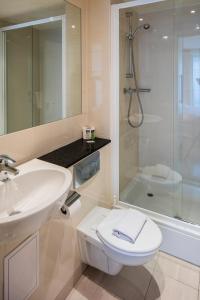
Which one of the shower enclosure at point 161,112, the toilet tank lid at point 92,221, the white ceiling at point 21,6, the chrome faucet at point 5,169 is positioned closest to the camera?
the chrome faucet at point 5,169

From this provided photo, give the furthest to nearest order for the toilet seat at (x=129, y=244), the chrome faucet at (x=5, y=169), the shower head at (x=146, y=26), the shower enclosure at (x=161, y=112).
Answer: the shower head at (x=146, y=26), the shower enclosure at (x=161, y=112), the toilet seat at (x=129, y=244), the chrome faucet at (x=5, y=169)

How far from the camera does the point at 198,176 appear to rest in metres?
2.54

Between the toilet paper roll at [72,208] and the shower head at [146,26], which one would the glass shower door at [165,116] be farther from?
the toilet paper roll at [72,208]

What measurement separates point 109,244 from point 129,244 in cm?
12

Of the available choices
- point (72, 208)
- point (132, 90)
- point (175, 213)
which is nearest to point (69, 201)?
point (72, 208)

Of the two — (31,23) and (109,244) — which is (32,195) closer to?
(109,244)

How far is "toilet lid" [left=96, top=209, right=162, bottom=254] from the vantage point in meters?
1.37

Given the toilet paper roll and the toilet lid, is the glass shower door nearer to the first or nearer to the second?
the toilet lid

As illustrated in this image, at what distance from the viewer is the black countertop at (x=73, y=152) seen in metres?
1.41

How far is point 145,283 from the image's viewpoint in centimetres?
170

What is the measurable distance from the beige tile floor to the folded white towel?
51 centimetres

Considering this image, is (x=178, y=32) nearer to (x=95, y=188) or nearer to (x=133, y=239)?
(x=95, y=188)

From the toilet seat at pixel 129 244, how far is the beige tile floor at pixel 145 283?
0.41 metres

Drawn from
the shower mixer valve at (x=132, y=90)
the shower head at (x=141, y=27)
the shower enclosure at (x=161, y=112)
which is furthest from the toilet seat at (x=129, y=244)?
the shower head at (x=141, y=27)
